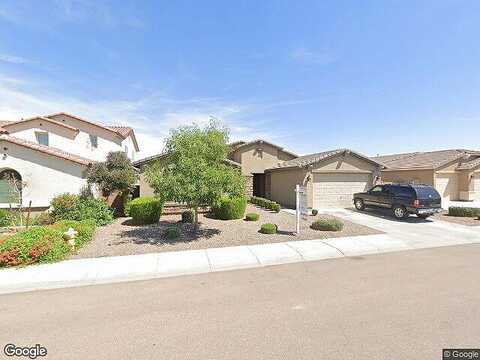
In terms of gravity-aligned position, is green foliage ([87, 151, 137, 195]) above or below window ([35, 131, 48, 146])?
below

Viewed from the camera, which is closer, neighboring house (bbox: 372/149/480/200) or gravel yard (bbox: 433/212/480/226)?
gravel yard (bbox: 433/212/480/226)

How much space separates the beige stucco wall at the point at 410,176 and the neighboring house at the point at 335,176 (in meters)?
6.55

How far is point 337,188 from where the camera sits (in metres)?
19.5

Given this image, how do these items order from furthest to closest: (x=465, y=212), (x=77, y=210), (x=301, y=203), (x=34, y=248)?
(x=465, y=212), (x=77, y=210), (x=301, y=203), (x=34, y=248)

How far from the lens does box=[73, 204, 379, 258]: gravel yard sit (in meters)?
9.43

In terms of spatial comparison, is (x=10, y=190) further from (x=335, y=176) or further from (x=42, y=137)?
(x=335, y=176)

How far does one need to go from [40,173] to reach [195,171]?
965cm

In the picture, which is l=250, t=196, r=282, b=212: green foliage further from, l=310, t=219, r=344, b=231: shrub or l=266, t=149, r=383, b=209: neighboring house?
l=310, t=219, r=344, b=231: shrub

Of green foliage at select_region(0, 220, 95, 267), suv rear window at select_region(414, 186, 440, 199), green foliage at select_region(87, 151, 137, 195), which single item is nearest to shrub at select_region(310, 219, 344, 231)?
suv rear window at select_region(414, 186, 440, 199)

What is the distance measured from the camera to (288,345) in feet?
12.9

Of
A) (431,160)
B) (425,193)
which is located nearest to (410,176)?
(431,160)

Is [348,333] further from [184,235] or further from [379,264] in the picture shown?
[184,235]

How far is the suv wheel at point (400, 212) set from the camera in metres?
14.9

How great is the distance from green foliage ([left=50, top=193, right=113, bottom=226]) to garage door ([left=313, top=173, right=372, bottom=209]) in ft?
43.9
